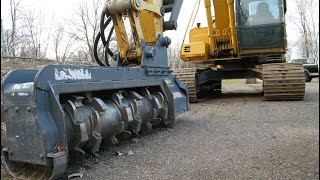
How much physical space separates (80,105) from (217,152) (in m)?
1.51

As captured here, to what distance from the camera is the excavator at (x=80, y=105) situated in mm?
2816

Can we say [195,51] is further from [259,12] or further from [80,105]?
[80,105]

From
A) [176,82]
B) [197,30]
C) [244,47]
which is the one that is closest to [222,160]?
[176,82]

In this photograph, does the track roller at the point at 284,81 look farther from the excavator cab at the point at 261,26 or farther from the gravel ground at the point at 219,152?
the gravel ground at the point at 219,152

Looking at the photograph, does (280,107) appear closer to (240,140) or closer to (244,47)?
(244,47)

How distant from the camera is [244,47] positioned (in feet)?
26.6

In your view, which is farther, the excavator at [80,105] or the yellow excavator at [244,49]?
the yellow excavator at [244,49]

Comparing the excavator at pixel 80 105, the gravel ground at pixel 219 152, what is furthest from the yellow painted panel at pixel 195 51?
the excavator at pixel 80 105

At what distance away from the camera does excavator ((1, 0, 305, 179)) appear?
2855mm

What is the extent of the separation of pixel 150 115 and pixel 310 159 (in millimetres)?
2186

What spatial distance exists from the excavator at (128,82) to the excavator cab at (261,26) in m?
0.02

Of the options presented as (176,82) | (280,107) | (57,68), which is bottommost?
(280,107)

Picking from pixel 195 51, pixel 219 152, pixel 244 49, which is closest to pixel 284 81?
pixel 244 49

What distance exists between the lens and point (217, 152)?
3572mm
